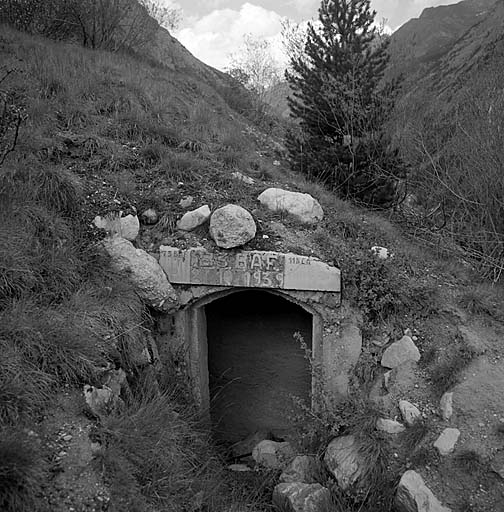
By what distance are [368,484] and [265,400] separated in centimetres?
251

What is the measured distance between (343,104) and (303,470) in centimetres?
508

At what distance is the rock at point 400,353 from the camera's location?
459cm

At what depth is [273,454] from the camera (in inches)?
209

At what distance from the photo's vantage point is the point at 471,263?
5.69 meters

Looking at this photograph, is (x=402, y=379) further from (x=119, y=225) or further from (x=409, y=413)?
(x=119, y=225)

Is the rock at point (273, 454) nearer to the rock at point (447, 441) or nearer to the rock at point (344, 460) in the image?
the rock at point (344, 460)

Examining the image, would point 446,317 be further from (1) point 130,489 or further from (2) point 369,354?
(1) point 130,489

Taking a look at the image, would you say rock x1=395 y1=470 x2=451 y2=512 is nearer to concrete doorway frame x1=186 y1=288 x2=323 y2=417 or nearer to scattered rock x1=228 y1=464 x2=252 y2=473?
concrete doorway frame x1=186 y1=288 x2=323 y2=417

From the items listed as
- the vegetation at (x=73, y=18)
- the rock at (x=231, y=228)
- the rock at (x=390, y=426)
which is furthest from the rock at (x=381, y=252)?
the vegetation at (x=73, y=18)

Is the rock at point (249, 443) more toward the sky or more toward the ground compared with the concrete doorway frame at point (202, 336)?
more toward the ground

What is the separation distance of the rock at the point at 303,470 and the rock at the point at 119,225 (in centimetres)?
278

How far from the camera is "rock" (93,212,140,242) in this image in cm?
513

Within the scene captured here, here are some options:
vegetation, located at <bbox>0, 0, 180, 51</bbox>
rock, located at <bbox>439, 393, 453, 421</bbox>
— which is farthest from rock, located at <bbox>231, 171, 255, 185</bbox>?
vegetation, located at <bbox>0, 0, 180, 51</bbox>

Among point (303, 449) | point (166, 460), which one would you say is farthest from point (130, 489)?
point (303, 449)
